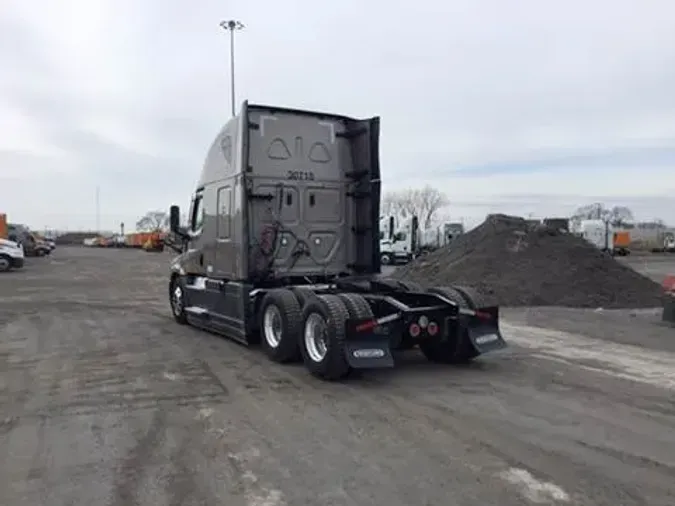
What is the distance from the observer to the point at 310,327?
9219 millimetres

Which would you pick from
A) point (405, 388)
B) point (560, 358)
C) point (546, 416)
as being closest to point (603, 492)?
point (546, 416)

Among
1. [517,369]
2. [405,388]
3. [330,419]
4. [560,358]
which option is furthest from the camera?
[560,358]

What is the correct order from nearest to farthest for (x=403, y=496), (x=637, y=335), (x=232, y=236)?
(x=403, y=496), (x=232, y=236), (x=637, y=335)

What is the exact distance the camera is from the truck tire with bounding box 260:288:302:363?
959 cm

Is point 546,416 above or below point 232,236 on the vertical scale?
below

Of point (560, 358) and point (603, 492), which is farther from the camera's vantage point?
point (560, 358)

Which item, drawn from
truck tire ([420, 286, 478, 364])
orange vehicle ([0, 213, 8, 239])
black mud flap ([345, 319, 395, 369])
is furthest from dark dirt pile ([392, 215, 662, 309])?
orange vehicle ([0, 213, 8, 239])

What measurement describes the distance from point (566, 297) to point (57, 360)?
44.6 feet

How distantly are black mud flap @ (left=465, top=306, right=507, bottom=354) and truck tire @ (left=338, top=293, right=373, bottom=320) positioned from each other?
1535mm

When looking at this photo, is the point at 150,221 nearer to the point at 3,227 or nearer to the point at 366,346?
the point at 3,227

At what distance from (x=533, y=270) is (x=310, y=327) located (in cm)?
1290

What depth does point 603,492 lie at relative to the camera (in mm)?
4891

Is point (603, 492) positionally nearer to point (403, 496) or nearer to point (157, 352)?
point (403, 496)

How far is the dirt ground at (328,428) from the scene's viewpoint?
195 inches
